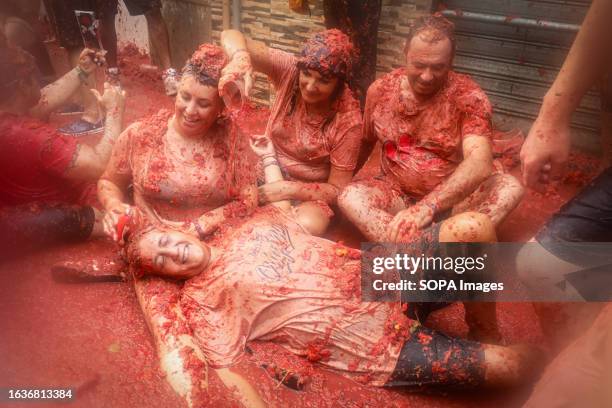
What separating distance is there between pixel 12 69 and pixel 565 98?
152 centimetres

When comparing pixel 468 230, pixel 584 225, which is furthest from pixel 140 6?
pixel 584 225

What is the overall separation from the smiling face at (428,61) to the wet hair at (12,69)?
130cm

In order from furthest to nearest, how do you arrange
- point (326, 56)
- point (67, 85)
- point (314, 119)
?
1. point (314, 119)
2. point (326, 56)
3. point (67, 85)

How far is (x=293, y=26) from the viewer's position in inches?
79.6

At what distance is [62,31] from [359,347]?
1.37 meters

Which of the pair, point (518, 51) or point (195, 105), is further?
point (195, 105)

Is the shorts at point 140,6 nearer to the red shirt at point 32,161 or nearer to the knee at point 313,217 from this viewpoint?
the red shirt at point 32,161

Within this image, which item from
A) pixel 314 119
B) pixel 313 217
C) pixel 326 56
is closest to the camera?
pixel 326 56

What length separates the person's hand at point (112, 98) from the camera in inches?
63.4

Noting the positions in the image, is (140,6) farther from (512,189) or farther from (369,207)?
(512,189)

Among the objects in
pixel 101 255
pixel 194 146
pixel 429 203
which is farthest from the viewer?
pixel 101 255

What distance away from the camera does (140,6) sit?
4.75ft

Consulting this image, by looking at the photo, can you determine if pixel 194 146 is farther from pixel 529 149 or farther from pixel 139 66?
pixel 529 149

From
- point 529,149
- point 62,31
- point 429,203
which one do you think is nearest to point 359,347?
point 429,203
